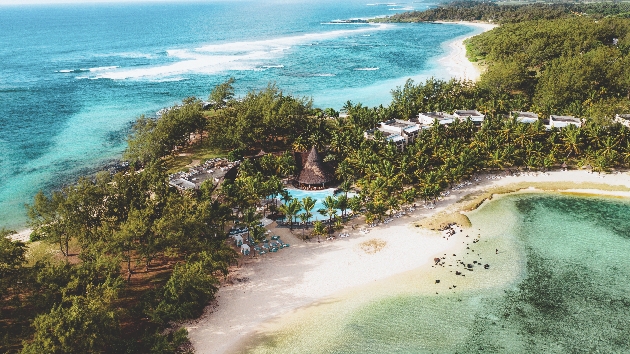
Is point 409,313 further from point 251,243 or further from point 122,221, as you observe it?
point 122,221

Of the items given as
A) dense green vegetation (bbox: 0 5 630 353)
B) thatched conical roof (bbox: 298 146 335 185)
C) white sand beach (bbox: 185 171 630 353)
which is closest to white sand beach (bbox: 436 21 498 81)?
dense green vegetation (bbox: 0 5 630 353)

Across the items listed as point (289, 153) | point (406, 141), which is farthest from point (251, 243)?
point (406, 141)

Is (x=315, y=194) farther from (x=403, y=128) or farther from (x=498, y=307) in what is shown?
(x=498, y=307)

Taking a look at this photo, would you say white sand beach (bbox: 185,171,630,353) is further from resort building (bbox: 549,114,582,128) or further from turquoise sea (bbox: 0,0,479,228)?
turquoise sea (bbox: 0,0,479,228)

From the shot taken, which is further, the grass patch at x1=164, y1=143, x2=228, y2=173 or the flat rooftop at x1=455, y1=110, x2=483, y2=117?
the flat rooftop at x1=455, y1=110, x2=483, y2=117

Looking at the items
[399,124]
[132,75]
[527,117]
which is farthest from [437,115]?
[132,75]

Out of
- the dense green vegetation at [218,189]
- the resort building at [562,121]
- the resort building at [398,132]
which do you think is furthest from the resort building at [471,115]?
the resort building at [562,121]
